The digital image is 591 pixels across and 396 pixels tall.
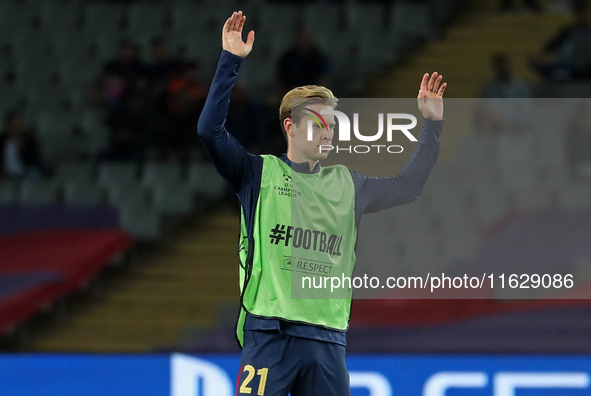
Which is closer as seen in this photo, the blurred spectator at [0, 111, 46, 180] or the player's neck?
the player's neck

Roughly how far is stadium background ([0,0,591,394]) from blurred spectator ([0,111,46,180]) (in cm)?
2

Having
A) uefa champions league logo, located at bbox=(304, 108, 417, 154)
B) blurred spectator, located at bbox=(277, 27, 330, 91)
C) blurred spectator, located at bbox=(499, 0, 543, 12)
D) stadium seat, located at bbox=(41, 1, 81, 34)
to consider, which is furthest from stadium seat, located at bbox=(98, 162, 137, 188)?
uefa champions league logo, located at bbox=(304, 108, 417, 154)

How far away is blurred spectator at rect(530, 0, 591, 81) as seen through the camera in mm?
6938

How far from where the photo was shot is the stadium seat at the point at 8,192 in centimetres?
759

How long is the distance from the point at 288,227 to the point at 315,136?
1.02ft

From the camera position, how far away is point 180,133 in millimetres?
7430

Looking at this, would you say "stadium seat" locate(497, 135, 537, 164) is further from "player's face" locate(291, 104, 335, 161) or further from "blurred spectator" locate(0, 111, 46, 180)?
"blurred spectator" locate(0, 111, 46, 180)

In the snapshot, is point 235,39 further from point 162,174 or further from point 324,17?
point 324,17

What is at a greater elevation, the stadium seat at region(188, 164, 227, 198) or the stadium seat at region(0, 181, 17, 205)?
the stadium seat at region(188, 164, 227, 198)

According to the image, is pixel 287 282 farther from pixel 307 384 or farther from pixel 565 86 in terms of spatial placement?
pixel 565 86

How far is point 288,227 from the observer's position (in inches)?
115

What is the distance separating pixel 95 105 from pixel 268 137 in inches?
82.1

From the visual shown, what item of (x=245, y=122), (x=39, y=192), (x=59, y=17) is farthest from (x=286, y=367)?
(x=59, y=17)

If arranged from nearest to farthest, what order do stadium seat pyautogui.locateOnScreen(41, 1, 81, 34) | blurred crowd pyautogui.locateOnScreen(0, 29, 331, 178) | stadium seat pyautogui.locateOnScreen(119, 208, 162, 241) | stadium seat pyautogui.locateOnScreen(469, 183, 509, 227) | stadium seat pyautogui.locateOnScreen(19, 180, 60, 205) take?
stadium seat pyautogui.locateOnScreen(469, 183, 509, 227), blurred crowd pyautogui.locateOnScreen(0, 29, 331, 178), stadium seat pyautogui.locateOnScreen(119, 208, 162, 241), stadium seat pyautogui.locateOnScreen(19, 180, 60, 205), stadium seat pyautogui.locateOnScreen(41, 1, 81, 34)
